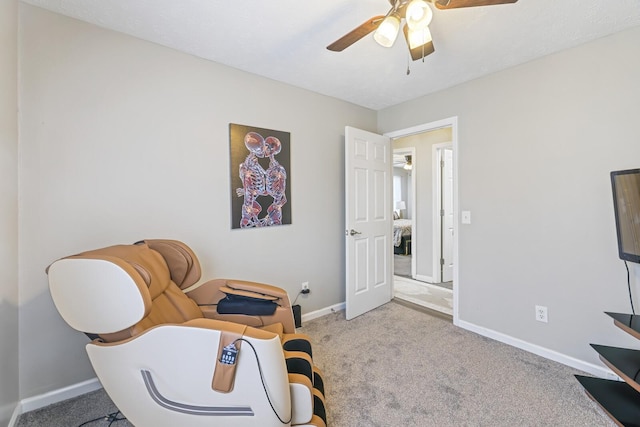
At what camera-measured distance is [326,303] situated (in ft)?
10.00

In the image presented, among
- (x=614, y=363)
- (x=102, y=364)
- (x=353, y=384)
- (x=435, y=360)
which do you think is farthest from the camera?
(x=435, y=360)

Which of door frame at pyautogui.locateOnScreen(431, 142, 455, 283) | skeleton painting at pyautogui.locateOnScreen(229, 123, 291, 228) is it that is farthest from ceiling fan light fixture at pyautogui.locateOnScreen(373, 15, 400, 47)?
door frame at pyautogui.locateOnScreen(431, 142, 455, 283)

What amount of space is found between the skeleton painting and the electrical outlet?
2.23 m

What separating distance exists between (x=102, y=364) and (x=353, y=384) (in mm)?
1432

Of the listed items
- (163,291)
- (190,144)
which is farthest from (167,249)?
(190,144)

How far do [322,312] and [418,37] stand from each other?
101 inches

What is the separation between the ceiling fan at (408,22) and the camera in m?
1.24

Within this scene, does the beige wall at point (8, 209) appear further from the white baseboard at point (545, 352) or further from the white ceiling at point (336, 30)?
the white baseboard at point (545, 352)

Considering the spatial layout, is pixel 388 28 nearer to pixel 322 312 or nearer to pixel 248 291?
pixel 248 291

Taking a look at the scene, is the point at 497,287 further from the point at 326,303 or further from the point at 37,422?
the point at 37,422

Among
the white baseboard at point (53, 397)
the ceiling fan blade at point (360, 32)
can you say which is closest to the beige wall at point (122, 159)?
the white baseboard at point (53, 397)

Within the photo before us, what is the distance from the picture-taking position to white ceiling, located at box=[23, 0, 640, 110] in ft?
5.31

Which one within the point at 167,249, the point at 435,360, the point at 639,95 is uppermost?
the point at 639,95

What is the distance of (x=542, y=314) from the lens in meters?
2.22
